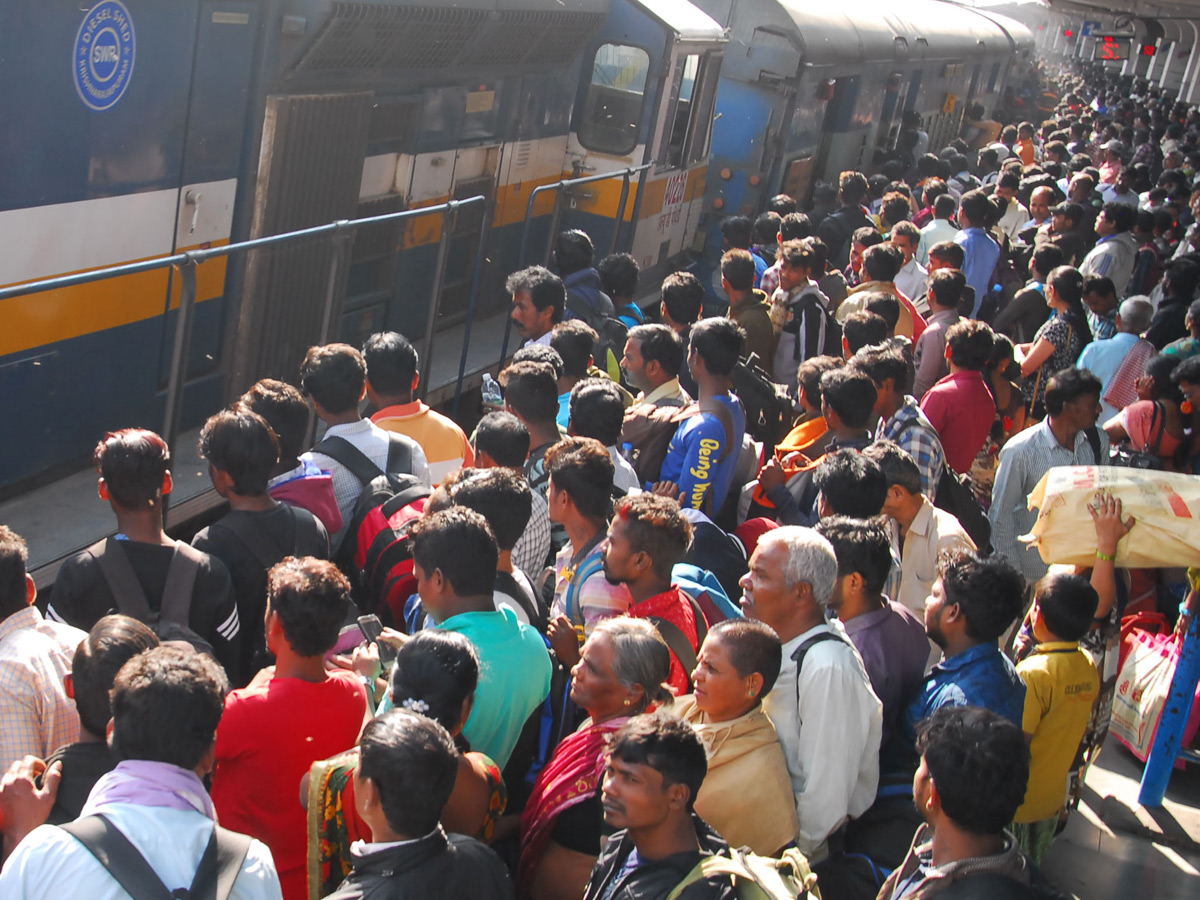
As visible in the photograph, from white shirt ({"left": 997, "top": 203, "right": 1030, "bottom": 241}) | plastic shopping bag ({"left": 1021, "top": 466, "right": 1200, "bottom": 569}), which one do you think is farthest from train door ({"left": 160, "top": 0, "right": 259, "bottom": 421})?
white shirt ({"left": 997, "top": 203, "right": 1030, "bottom": 241})

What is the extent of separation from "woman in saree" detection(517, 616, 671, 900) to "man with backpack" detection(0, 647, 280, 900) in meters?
0.75

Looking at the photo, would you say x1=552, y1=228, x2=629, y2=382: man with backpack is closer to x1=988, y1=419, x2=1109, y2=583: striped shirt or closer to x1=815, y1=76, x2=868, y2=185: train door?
x1=988, y1=419, x2=1109, y2=583: striped shirt

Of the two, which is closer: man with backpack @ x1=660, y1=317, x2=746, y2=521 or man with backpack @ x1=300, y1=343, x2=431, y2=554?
man with backpack @ x1=300, y1=343, x2=431, y2=554

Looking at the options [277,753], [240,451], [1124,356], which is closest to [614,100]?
[1124,356]

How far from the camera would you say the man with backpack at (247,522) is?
3287 millimetres

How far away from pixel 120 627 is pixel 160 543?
68 cm

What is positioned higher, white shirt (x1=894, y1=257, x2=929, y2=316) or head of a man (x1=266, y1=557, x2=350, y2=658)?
head of a man (x1=266, y1=557, x2=350, y2=658)

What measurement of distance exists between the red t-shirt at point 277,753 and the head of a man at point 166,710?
1.13 ft

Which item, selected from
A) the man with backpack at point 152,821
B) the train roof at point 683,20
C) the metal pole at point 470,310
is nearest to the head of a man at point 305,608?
the man with backpack at point 152,821

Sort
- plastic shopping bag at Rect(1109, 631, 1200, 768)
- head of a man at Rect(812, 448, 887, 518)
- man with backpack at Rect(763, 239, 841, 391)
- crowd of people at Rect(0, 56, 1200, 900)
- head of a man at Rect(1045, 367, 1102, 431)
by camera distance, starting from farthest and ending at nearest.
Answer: man with backpack at Rect(763, 239, 841, 391) → plastic shopping bag at Rect(1109, 631, 1200, 768) → head of a man at Rect(1045, 367, 1102, 431) → head of a man at Rect(812, 448, 887, 518) → crowd of people at Rect(0, 56, 1200, 900)

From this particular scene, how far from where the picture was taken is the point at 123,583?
2.92 m

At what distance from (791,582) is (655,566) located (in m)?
0.40

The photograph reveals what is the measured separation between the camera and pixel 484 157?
784 centimetres

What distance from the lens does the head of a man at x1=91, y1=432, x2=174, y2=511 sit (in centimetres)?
299
